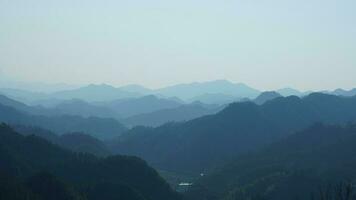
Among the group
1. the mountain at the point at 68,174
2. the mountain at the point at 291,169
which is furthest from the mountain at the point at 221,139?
the mountain at the point at 68,174

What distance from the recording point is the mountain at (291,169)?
9662cm

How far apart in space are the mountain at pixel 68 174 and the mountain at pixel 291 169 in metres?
17.7

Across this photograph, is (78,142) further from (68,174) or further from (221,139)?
(68,174)

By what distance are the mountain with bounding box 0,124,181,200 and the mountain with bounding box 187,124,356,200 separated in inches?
698

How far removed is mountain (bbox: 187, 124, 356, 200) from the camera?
96625mm

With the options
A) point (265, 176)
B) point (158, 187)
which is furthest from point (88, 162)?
point (265, 176)

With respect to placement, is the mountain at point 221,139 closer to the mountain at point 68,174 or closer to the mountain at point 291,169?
the mountain at point 291,169

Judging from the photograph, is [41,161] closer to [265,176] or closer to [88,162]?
[88,162]

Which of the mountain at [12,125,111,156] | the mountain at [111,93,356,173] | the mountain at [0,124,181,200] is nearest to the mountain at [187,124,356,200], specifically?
the mountain at [0,124,181,200]

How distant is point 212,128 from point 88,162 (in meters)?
97.9

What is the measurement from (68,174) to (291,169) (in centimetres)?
4475

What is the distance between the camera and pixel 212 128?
189m

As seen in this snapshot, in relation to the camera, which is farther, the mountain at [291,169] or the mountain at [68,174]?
the mountain at [291,169]

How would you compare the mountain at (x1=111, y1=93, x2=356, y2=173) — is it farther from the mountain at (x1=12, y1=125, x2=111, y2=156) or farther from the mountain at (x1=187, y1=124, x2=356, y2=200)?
the mountain at (x1=187, y1=124, x2=356, y2=200)
